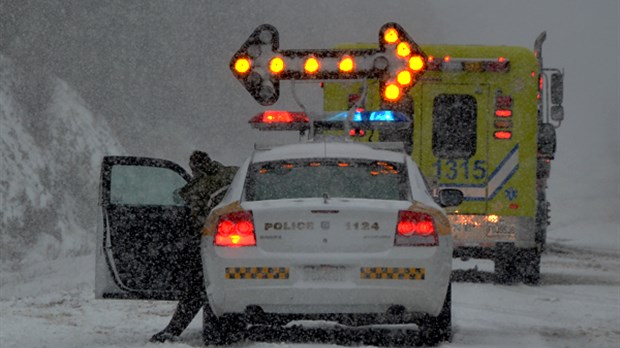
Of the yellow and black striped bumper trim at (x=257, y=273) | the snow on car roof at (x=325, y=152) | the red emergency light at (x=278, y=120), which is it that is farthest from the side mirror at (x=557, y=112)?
the yellow and black striped bumper trim at (x=257, y=273)

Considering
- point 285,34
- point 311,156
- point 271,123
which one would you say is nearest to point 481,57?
point 271,123

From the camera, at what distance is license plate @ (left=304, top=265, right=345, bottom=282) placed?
867 cm

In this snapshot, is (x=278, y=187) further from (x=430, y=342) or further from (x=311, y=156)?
(x=430, y=342)

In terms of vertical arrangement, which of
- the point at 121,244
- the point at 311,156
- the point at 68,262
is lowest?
the point at 68,262

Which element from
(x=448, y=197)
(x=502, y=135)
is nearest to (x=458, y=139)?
(x=502, y=135)

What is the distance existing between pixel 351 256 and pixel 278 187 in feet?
2.91

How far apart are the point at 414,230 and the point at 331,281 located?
0.67 meters

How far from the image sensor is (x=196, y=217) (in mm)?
10117

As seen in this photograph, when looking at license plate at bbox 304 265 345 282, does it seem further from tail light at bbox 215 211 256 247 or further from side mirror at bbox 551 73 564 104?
side mirror at bbox 551 73 564 104

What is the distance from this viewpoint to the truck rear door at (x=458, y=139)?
639 inches

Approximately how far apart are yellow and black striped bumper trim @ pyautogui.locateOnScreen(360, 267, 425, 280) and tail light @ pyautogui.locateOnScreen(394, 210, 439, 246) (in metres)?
0.18

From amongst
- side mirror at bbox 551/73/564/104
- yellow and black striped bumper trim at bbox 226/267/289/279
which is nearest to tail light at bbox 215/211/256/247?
yellow and black striped bumper trim at bbox 226/267/289/279

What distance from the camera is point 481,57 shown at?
645 inches

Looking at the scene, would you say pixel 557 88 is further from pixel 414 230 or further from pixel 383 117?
pixel 414 230
